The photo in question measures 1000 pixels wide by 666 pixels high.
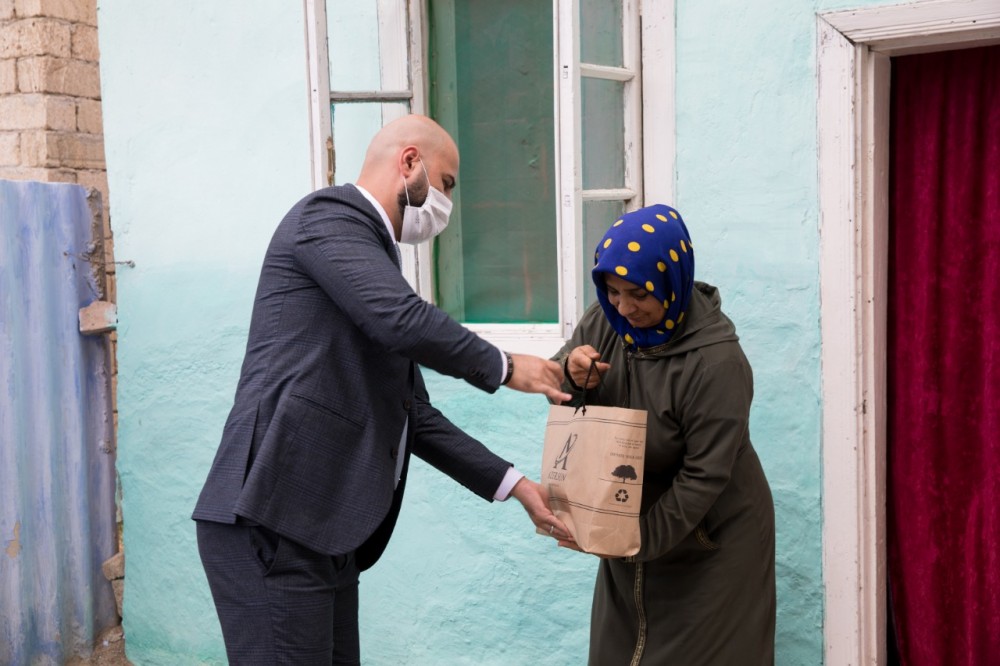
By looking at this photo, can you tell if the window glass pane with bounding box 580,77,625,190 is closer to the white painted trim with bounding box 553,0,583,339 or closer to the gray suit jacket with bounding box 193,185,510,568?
the white painted trim with bounding box 553,0,583,339

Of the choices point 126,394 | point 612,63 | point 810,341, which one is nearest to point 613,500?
point 810,341

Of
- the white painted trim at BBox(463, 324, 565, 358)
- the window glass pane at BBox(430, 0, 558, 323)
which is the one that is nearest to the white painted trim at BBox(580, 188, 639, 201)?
the window glass pane at BBox(430, 0, 558, 323)

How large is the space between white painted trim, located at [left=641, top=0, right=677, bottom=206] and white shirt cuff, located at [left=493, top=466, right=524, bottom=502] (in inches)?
47.1

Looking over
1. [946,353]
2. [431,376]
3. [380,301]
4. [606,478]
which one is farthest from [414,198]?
[946,353]

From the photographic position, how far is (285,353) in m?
2.60

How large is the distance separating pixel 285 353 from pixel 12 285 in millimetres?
2783

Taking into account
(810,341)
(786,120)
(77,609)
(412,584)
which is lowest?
(77,609)

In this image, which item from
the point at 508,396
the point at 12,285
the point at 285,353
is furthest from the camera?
the point at 12,285

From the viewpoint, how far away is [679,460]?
9.45 ft

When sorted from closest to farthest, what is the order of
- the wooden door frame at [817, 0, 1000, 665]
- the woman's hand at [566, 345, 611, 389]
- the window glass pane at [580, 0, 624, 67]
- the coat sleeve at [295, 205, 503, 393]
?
the coat sleeve at [295, 205, 503, 393] < the woman's hand at [566, 345, 611, 389] < the wooden door frame at [817, 0, 1000, 665] < the window glass pane at [580, 0, 624, 67]

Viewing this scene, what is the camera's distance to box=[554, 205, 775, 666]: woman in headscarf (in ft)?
9.00

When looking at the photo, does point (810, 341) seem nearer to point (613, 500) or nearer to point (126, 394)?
point (613, 500)

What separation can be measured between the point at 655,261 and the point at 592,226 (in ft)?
3.90

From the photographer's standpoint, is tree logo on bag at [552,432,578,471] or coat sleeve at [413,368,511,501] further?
coat sleeve at [413,368,511,501]
